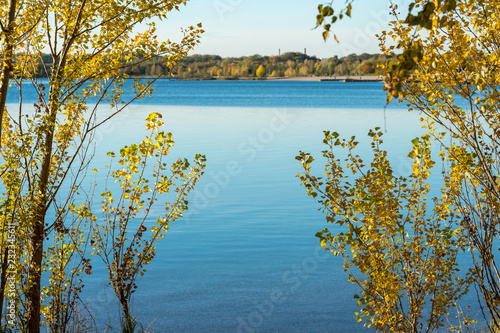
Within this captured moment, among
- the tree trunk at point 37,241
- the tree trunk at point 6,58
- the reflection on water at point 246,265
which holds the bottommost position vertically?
the reflection on water at point 246,265

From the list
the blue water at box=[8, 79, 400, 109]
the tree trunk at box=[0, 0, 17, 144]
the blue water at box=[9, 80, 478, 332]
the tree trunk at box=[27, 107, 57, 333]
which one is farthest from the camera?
the blue water at box=[8, 79, 400, 109]

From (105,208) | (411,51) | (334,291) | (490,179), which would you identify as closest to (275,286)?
(334,291)

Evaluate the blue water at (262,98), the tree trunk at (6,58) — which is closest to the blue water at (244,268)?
the tree trunk at (6,58)

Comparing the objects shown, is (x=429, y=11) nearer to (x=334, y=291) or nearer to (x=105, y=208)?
(x=105, y=208)

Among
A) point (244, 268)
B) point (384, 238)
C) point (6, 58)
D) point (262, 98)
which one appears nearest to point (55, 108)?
point (6, 58)

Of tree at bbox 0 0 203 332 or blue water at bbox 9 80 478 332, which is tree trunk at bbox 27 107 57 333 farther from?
blue water at bbox 9 80 478 332

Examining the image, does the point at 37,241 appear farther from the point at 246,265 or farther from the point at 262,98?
the point at 262,98

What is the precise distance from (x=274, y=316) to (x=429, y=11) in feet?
19.2

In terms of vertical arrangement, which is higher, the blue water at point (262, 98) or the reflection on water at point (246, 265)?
the blue water at point (262, 98)

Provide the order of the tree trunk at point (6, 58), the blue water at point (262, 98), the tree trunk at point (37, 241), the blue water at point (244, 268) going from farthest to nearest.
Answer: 1. the blue water at point (262, 98)
2. the blue water at point (244, 268)
3. the tree trunk at point (37, 241)
4. the tree trunk at point (6, 58)

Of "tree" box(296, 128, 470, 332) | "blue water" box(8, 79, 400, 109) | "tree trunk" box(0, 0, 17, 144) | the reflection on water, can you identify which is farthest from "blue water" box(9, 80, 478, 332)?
"blue water" box(8, 79, 400, 109)

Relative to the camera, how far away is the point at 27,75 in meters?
5.44

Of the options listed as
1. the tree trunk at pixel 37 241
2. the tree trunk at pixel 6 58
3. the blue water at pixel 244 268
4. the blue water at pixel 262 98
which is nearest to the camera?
the tree trunk at pixel 6 58

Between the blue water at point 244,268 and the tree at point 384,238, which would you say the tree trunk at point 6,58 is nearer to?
the tree at point 384,238
